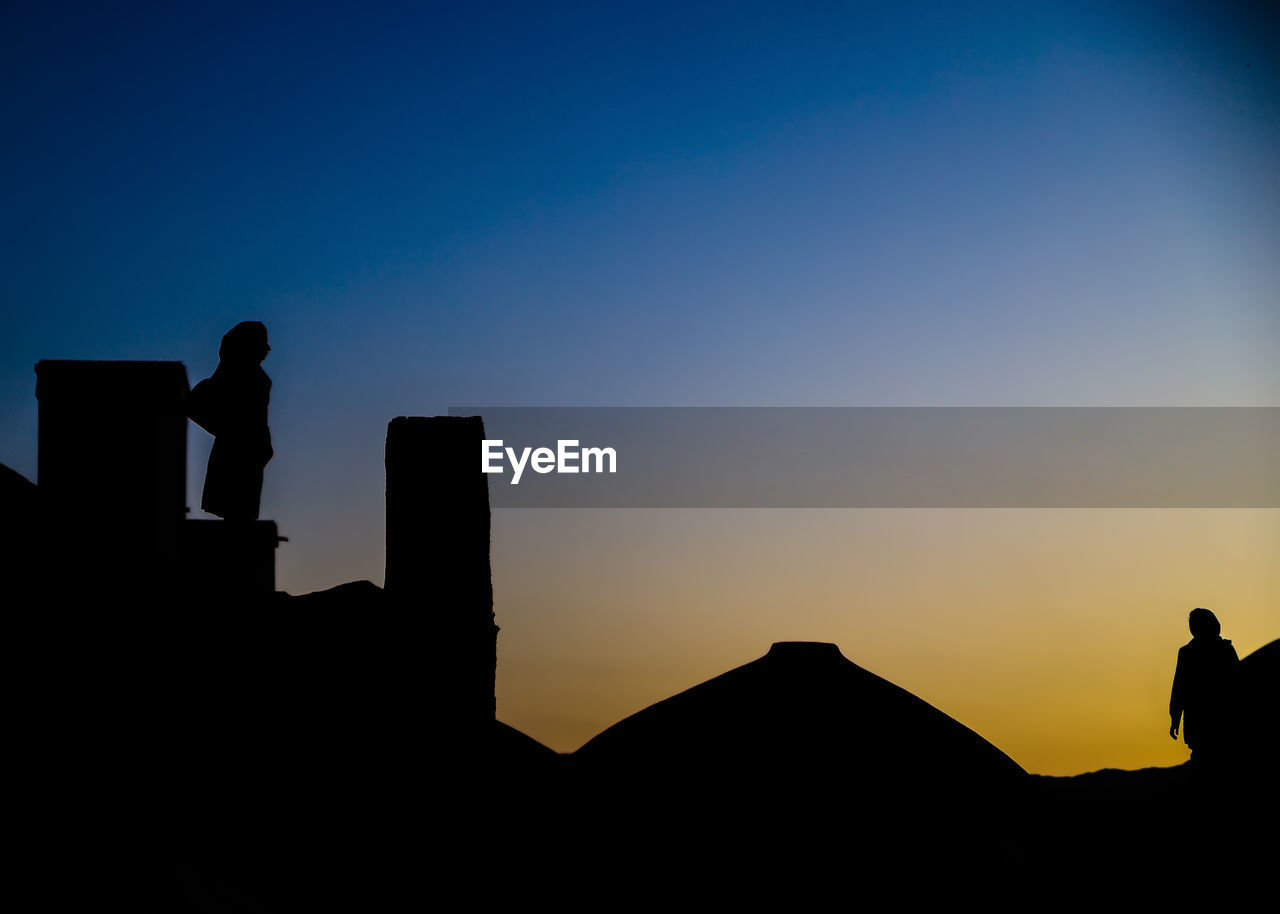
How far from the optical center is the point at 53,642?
7141 mm

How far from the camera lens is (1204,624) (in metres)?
9.29

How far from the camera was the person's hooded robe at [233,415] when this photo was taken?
891 cm

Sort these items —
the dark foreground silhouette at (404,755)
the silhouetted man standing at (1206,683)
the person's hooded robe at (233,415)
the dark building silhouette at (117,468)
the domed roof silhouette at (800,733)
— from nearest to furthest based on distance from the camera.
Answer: the dark foreground silhouette at (404,755) → the dark building silhouette at (117,468) → the person's hooded robe at (233,415) → the silhouetted man standing at (1206,683) → the domed roof silhouette at (800,733)

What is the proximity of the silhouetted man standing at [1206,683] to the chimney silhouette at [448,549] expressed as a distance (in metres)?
6.28

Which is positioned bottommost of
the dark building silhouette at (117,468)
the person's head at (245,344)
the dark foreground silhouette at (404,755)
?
A: the dark foreground silhouette at (404,755)

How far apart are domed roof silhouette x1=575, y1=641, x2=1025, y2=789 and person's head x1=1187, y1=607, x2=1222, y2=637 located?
3131mm

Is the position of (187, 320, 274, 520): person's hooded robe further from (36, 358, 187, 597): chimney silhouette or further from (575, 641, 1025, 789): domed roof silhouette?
(575, 641, 1025, 789): domed roof silhouette

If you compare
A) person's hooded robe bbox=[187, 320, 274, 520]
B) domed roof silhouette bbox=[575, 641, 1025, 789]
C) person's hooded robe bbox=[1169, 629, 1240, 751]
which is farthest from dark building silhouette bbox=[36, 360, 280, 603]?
person's hooded robe bbox=[1169, 629, 1240, 751]

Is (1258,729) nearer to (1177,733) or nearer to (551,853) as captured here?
(1177,733)

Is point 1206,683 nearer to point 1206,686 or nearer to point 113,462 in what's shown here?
point 1206,686

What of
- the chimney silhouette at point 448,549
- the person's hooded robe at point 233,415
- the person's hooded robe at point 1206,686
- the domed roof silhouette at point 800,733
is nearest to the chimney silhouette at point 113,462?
the person's hooded robe at point 233,415

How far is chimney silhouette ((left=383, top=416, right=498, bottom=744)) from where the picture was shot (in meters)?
9.49

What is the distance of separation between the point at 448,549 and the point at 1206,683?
6.86m

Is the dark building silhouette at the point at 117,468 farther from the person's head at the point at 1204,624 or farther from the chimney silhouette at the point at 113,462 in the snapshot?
the person's head at the point at 1204,624
